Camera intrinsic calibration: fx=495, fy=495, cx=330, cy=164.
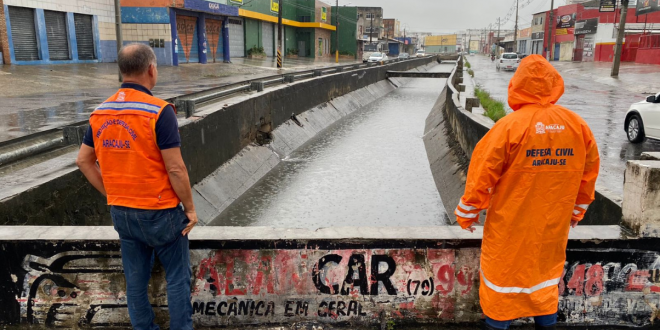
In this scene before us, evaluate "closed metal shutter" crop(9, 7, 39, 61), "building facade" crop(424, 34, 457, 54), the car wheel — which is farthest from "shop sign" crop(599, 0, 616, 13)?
"building facade" crop(424, 34, 457, 54)

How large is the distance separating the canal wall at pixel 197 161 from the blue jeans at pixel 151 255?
2375 mm

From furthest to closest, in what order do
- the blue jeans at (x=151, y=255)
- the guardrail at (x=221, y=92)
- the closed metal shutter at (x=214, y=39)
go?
the closed metal shutter at (x=214, y=39) < the guardrail at (x=221, y=92) < the blue jeans at (x=151, y=255)

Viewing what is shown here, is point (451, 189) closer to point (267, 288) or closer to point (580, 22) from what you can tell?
point (267, 288)

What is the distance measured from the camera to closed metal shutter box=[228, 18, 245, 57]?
42.2m

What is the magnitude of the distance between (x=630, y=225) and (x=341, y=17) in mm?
69501

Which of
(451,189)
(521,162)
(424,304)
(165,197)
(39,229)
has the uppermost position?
(521,162)

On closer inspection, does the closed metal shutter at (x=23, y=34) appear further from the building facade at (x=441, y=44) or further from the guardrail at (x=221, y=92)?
the building facade at (x=441, y=44)

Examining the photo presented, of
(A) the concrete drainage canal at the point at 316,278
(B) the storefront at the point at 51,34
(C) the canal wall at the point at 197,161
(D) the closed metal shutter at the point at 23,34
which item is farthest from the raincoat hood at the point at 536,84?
(D) the closed metal shutter at the point at 23,34

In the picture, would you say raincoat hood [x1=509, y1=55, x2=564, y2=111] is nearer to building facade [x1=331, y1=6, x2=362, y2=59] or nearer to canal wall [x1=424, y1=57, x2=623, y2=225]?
canal wall [x1=424, y1=57, x2=623, y2=225]

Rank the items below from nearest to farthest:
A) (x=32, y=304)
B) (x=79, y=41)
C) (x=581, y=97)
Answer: (x=32, y=304), (x=581, y=97), (x=79, y=41)

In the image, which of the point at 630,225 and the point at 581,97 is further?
the point at 581,97

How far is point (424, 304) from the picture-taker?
3.77 m

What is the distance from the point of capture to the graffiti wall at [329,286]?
3588 mm

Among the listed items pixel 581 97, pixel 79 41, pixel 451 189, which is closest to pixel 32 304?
pixel 451 189
